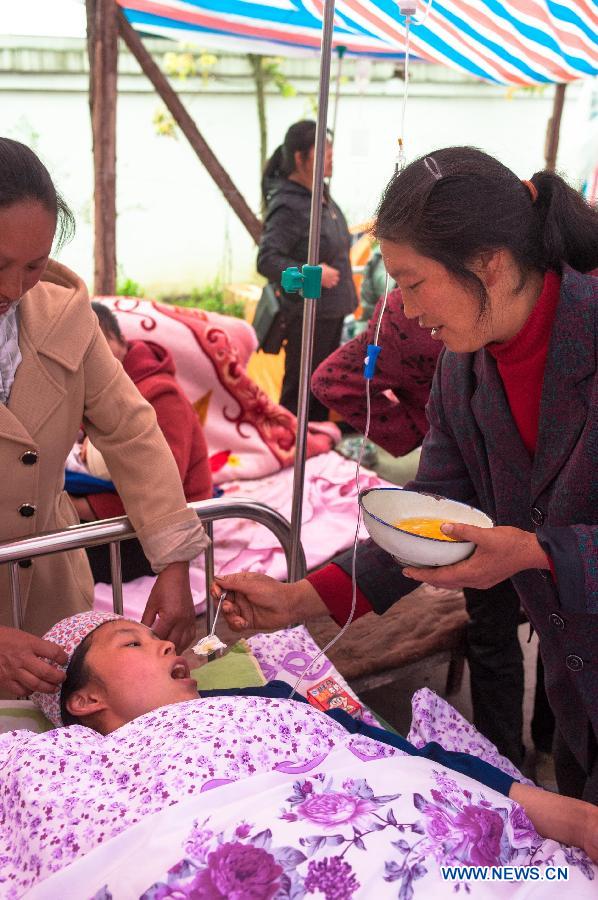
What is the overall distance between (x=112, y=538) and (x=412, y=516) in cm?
71

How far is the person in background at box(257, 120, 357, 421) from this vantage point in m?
4.79

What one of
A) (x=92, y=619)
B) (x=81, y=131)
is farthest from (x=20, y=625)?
(x=81, y=131)

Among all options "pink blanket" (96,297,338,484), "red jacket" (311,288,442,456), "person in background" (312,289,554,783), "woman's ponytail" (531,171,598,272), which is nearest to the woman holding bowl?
"woman's ponytail" (531,171,598,272)

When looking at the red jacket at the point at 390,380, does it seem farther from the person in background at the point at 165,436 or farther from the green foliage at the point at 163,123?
the green foliage at the point at 163,123

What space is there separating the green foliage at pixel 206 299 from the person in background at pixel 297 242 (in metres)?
3.67

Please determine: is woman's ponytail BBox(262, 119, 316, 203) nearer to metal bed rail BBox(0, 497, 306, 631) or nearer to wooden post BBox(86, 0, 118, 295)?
wooden post BBox(86, 0, 118, 295)

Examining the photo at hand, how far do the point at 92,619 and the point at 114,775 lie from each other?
461 millimetres

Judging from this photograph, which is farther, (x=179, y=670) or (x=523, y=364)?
(x=179, y=670)

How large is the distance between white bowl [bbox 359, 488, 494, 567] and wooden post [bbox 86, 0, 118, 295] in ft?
14.3

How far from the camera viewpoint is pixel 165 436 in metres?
3.21

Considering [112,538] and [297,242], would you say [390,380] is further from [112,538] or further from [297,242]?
[297,242]

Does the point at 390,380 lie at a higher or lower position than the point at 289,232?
lower

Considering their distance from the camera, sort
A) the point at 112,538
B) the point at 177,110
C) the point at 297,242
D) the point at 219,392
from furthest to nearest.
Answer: the point at 177,110
the point at 297,242
the point at 219,392
the point at 112,538

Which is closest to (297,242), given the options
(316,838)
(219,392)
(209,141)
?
(219,392)
